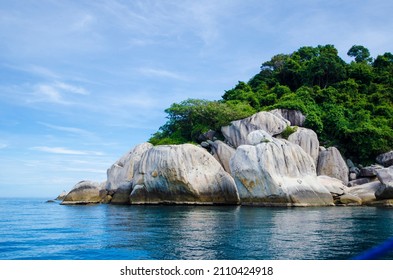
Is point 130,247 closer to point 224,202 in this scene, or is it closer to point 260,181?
point 260,181

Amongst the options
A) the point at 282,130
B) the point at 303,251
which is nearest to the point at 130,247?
the point at 303,251

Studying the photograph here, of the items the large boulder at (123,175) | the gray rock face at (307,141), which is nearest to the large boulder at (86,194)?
the large boulder at (123,175)

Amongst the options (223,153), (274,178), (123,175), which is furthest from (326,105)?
(123,175)

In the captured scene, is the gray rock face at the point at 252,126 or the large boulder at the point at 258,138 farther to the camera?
the gray rock face at the point at 252,126

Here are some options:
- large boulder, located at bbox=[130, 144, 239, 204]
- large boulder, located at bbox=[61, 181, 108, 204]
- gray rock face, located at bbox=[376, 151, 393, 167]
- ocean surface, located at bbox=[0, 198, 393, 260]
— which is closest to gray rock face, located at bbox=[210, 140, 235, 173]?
large boulder, located at bbox=[130, 144, 239, 204]

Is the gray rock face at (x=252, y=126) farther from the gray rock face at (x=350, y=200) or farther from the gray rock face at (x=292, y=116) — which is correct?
the gray rock face at (x=350, y=200)

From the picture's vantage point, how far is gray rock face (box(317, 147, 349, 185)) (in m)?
34.3

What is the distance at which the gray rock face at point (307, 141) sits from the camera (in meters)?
35.2

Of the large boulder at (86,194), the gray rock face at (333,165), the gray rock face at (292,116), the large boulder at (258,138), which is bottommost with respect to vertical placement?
the large boulder at (86,194)

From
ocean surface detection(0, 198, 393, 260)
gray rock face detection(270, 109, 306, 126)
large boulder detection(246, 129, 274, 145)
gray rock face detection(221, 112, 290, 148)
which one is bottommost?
ocean surface detection(0, 198, 393, 260)

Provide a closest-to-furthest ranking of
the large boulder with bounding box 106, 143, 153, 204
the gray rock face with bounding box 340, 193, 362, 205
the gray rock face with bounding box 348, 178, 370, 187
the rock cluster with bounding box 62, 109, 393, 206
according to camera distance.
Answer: the rock cluster with bounding box 62, 109, 393, 206, the gray rock face with bounding box 340, 193, 362, 205, the gray rock face with bounding box 348, 178, 370, 187, the large boulder with bounding box 106, 143, 153, 204

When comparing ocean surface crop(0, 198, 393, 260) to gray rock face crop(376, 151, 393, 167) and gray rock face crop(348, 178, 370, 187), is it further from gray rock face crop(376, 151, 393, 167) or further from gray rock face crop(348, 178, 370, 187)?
gray rock face crop(376, 151, 393, 167)

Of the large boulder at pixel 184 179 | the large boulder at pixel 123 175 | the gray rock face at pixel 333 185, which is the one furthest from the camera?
the large boulder at pixel 123 175

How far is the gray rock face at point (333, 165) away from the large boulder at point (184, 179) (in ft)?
28.0
